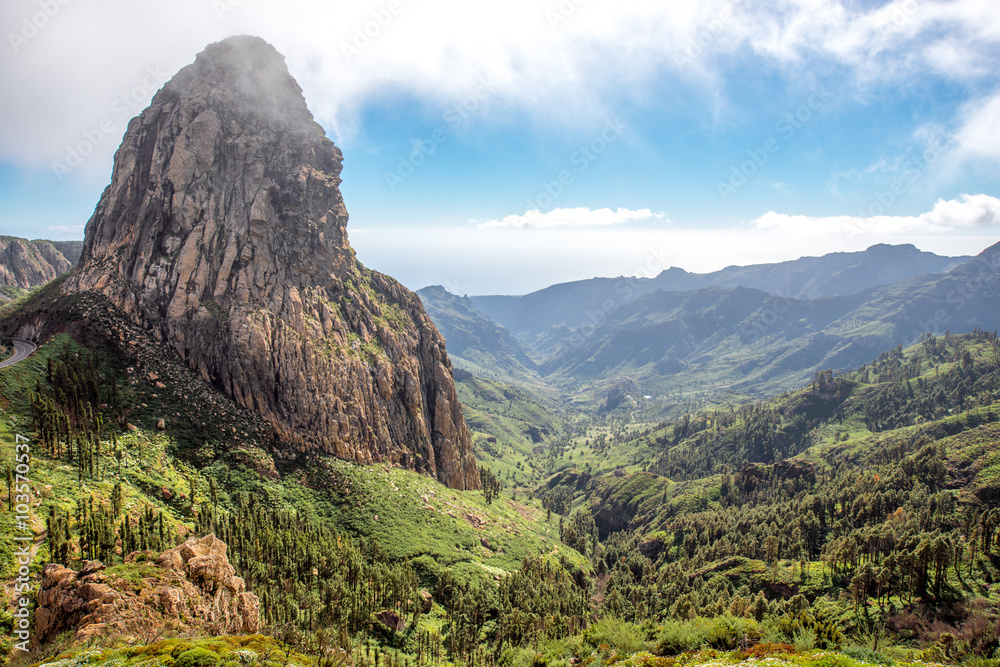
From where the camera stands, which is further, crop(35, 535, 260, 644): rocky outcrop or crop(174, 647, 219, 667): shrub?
crop(35, 535, 260, 644): rocky outcrop

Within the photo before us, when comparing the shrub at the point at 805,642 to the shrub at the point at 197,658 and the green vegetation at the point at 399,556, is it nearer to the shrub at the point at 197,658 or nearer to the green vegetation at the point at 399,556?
the green vegetation at the point at 399,556

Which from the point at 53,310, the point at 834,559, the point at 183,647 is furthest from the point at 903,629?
the point at 53,310

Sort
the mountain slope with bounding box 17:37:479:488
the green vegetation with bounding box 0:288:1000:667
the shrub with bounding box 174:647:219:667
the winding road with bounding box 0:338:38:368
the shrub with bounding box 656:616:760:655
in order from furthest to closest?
the mountain slope with bounding box 17:37:479:488, the winding road with bounding box 0:338:38:368, the shrub with bounding box 656:616:760:655, the green vegetation with bounding box 0:288:1000:667, the shrub with bounding box 174:647:219:667

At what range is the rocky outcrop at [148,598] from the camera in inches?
1314

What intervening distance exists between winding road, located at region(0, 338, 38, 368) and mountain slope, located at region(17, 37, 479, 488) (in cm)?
261

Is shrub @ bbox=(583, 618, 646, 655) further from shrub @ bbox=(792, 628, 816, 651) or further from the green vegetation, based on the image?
shrub @ bbox=(792, 628, 816, 651)

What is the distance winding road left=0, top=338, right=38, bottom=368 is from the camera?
7185 centimetres

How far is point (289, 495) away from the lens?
86.1 metres

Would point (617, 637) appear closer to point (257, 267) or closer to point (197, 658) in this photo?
point (197, 658)

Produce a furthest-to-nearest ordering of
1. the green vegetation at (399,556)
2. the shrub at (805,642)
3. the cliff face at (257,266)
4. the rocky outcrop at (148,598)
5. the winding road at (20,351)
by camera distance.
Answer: the cliff face at (257,266), the winding road at (20,351), the green vegetation at (399,556), the shrub at (805,642), the rocky outcrop at (148,598)

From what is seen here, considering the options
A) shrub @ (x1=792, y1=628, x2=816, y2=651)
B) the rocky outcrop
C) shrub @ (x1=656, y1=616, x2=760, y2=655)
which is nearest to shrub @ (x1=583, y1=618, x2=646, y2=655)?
shrub @ (x1=656, y1=616, x2=760, y2=655)

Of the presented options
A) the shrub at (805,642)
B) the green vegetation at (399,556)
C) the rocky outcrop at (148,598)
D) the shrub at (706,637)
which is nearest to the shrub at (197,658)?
the green vegetation at (399,556)

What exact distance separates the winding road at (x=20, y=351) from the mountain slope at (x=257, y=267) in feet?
8.55

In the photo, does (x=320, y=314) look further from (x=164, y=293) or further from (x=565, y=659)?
(x=565, y=659)
